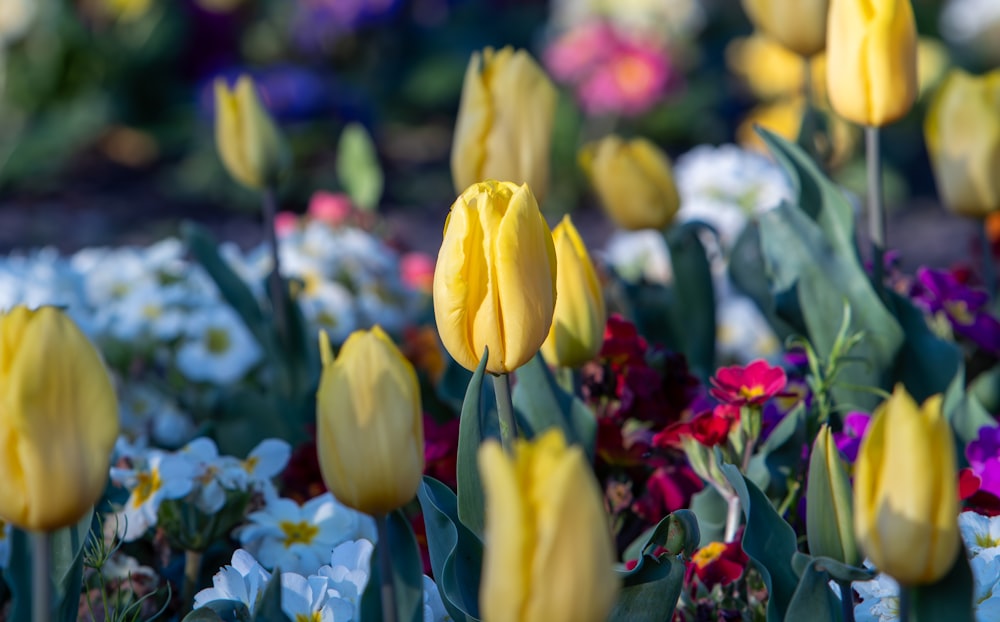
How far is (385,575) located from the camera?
31.6 inches

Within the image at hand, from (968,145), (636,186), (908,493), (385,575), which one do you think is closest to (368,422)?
(385,575)

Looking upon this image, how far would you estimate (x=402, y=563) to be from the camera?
0.87 meters

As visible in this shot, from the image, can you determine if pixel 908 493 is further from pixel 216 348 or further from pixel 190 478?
pixel 216 348

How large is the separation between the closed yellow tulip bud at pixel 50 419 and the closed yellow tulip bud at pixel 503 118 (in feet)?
2.22

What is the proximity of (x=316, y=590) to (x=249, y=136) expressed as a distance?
75 centimetres

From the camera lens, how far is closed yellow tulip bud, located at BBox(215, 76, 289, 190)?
5.03ft

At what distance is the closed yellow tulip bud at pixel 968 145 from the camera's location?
1.40m

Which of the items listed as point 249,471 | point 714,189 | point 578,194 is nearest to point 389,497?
point 249,471

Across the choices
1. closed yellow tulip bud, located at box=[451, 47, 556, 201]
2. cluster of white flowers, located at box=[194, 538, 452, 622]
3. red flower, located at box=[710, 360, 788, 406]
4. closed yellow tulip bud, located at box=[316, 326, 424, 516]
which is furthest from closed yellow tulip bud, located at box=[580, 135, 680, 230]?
closed yellow tulip bud, located at box=[316, 326, 424, 516]

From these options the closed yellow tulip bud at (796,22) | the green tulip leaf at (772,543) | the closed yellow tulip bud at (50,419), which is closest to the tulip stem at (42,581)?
the closed yellow tulip bud at (50,419)

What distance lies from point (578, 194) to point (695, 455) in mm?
3621

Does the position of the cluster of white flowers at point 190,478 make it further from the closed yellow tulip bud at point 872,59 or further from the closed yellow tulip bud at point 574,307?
the closed yellow tulip bud at point 872,59

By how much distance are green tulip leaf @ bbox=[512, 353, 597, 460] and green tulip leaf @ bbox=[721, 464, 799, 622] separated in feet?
0.90

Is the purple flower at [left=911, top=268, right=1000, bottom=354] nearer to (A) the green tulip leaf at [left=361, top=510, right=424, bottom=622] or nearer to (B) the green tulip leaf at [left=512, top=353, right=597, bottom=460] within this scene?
(B) the green tulip leaf at [left=512, top=353, right=597, bottom=460]
